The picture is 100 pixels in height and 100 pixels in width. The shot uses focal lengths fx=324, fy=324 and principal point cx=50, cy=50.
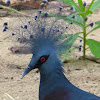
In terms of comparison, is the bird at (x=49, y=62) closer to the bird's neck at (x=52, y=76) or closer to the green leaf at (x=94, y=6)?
the bird's neck at (x=52, y=76)

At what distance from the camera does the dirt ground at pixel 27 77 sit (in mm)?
3609

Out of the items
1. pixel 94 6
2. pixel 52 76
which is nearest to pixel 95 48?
pixel 94 6

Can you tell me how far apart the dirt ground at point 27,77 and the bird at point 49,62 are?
768 mm

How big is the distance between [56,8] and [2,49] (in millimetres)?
1616

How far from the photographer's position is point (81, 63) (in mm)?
4238

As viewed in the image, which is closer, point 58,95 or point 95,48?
point 58,95

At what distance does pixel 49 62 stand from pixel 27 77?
1.30 meters

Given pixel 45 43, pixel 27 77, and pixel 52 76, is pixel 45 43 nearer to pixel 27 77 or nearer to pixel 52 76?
pixel 52 76

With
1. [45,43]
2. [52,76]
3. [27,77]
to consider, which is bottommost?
[27,77]

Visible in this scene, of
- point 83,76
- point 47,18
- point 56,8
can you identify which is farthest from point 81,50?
point 47,18

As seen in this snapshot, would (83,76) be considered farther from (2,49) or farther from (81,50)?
(2,49)

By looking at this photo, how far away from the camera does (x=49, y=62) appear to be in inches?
106

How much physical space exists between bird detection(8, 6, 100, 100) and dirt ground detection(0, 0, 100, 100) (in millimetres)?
768

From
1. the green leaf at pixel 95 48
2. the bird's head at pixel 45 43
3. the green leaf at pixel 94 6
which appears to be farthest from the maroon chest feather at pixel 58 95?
the green leaf at pixel 94 6
